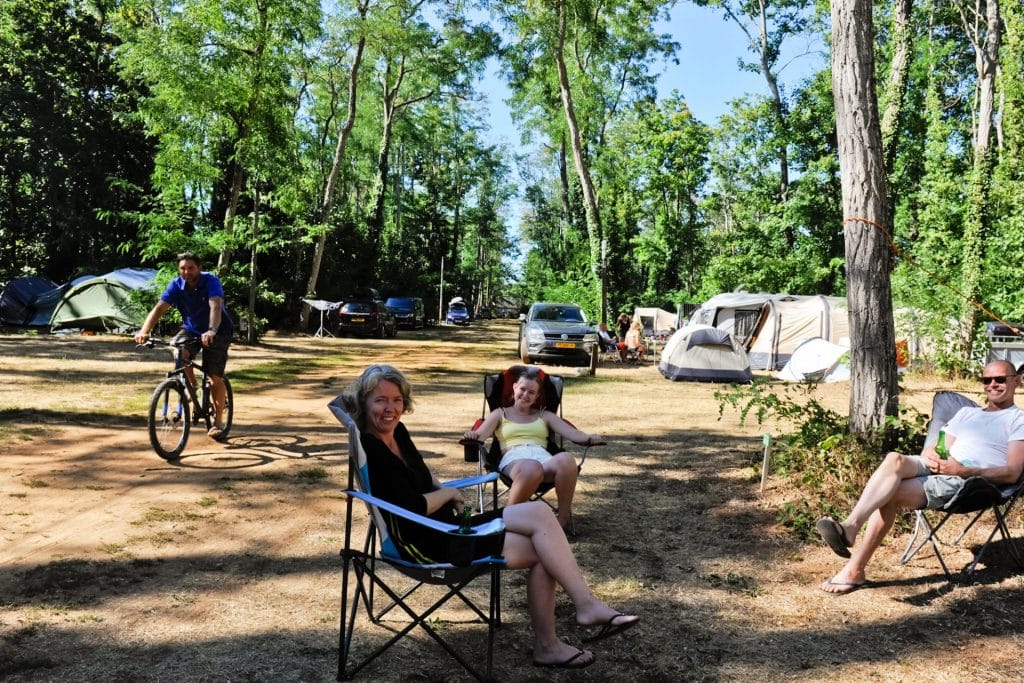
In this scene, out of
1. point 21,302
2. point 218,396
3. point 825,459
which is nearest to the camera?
point 825,459

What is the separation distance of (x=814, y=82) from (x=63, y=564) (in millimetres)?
28173

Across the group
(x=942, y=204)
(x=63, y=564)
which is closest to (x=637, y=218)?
(x=942, y=204)

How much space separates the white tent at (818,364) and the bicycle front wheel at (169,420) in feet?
37.8

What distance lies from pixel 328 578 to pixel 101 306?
18.7 m

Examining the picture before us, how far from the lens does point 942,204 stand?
55.0 feet

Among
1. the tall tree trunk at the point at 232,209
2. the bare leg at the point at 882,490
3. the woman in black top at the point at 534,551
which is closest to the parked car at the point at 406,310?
the tall tree trunk at the point at 232,209

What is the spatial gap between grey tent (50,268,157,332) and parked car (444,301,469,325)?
26.6 metres

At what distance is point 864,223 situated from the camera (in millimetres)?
5648

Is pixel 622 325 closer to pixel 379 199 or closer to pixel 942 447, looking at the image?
pixel 379 199

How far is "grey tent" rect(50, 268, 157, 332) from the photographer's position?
2006 centimetres

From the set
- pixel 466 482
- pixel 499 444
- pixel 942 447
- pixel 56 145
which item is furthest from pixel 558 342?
pixel 56 145

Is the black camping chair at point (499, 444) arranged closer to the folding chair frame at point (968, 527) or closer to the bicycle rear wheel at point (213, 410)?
the folding chair frame at point (968, 527)

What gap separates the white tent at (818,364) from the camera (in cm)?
1522

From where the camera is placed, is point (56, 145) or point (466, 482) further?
point (56, 145)
